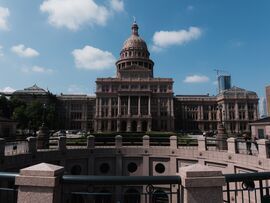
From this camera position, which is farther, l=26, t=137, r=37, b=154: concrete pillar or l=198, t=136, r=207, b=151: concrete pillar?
l=198, t=136, r=207, b=151: concrete pillar

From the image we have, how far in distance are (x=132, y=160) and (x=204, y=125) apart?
91.9m

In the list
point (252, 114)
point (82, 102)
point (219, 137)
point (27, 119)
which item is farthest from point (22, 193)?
point (252, 114)

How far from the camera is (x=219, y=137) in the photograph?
2405 centimetres

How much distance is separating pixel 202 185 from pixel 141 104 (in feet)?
280

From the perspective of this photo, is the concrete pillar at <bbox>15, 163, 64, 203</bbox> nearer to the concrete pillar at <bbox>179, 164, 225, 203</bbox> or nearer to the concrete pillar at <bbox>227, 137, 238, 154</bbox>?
the concrete pillar at <bbox>179, 164, 225, 203</bbox>

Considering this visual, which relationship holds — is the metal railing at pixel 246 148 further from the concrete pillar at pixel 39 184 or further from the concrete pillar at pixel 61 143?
the concrete pillar at pixel 39 184

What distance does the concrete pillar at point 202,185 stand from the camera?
419 cm

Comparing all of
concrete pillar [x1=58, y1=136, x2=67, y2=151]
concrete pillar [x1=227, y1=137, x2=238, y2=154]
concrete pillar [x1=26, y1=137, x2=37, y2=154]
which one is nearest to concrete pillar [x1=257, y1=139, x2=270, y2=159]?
concrete pillar [x1=227, y1=137, x2=238, y2=154]

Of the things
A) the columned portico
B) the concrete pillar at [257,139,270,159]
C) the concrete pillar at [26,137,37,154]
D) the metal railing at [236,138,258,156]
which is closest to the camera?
the concrete pillar at [257,139,270,159]

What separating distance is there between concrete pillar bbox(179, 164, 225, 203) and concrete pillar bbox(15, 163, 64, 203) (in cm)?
237

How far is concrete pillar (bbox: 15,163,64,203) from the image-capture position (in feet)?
13.3

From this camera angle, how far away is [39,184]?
4090mm

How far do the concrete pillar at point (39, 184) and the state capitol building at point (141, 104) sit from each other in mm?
81658

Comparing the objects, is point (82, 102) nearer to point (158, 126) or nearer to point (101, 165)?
point (158, 126)
